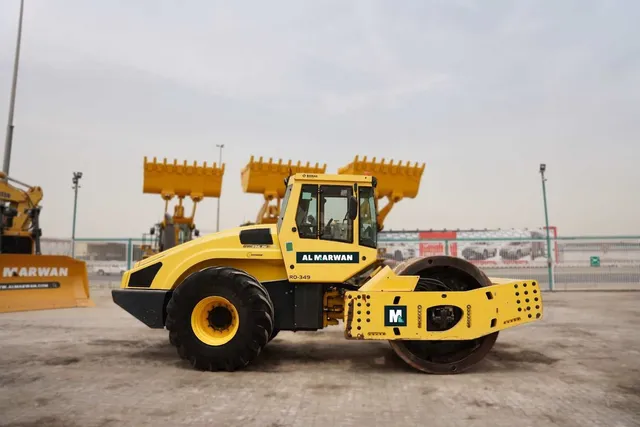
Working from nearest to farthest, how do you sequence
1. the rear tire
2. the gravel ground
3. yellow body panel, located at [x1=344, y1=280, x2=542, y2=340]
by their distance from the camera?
the gravel ground < yellow body panel, located at [x1=344, y1=280, x2=542, y2=340] < the rear tire

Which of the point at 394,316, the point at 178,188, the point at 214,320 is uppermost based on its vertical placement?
the point at 178,188

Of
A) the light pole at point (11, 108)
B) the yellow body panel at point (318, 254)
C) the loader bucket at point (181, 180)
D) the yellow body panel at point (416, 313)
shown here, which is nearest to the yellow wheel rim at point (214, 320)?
the yellow body panel at point (318, 254)

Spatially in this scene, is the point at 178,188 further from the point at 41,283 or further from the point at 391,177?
the point at 391,177

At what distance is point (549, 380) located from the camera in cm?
507

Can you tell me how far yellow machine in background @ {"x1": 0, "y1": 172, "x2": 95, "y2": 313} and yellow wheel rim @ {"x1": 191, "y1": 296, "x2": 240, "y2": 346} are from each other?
7.25m

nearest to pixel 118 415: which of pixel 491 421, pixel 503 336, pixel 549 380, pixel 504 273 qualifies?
pixel 491 421

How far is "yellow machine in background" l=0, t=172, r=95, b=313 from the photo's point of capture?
33.4ft

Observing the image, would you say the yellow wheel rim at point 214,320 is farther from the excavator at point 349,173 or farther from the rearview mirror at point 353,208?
the excavator at point 349,173

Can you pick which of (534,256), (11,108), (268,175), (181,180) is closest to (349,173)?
(268,175)

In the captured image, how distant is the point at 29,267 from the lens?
10.4 meters

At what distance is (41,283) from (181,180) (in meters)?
4.96

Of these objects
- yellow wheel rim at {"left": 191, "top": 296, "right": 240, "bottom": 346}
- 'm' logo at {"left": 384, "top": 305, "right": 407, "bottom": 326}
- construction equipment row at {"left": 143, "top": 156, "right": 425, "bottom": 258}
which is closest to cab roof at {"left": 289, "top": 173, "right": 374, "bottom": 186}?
'm' logo at {"left": 384, "top": 305, "right": 407, "bottom": 326}

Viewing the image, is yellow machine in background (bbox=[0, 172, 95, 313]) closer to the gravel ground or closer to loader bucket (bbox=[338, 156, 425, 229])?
the gravel ground

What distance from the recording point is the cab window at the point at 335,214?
584cm
